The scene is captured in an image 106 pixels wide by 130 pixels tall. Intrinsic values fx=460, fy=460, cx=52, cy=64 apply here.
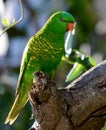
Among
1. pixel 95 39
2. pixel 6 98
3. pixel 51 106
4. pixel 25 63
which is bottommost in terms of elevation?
pixel 95 39

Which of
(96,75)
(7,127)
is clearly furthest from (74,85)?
(7,127)

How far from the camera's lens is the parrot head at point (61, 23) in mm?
1740

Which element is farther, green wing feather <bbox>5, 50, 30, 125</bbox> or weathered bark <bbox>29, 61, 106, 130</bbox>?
green wing feather <bbox>5, 50, 30, 125</bbox>

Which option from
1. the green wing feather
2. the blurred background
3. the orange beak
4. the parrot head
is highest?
the parrot head

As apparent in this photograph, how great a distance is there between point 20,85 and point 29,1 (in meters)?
2.19

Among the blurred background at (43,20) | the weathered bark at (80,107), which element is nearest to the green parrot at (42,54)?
the weathered bark at (80,107)

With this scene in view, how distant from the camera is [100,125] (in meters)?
1.63

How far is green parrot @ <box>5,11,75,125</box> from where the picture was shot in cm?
170

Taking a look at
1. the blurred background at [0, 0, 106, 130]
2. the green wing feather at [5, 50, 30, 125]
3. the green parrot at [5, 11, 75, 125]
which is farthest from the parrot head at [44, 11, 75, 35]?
the blurred background at [0, 0, 106, 130]

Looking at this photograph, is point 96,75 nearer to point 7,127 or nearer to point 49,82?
point 49,82

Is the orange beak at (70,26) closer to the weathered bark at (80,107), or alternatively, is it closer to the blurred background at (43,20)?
the weathered bark at (80,107)

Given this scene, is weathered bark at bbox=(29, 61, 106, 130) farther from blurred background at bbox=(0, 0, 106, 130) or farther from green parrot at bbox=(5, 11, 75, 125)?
blurred background at bbox=(0, 0, 106, 130)

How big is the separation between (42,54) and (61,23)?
15 centimetres

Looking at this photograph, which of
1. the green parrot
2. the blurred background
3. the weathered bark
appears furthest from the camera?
the blurred background
